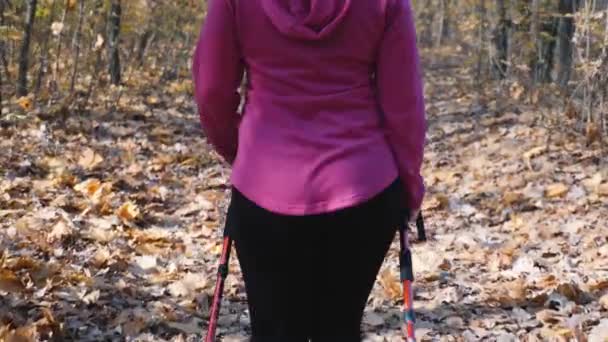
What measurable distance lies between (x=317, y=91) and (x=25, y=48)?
23.3 feet

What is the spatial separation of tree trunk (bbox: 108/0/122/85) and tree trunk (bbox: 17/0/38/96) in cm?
112

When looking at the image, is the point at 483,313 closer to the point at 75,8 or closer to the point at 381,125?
the point at 381,125

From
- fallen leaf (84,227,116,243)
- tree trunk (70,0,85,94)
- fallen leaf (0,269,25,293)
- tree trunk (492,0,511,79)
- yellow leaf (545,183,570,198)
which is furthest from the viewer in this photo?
tree trunk (492,0,511,79)

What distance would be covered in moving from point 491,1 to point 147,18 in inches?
218

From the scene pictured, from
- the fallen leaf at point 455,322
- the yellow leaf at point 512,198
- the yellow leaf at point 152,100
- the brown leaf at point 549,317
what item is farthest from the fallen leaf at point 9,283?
the yellow leaf at point 152,100

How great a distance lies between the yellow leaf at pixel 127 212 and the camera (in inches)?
216

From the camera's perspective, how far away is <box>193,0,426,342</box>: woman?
193 centimetres

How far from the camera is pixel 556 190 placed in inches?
257

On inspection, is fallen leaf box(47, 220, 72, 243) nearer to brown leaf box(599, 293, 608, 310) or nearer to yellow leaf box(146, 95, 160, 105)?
brown leaf box(599, 293, 608, 310)

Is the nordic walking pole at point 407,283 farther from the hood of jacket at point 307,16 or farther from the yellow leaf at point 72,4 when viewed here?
the yellow leaf at point 72,4

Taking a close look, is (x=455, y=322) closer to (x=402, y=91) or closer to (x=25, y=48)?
(x=402, y=91)

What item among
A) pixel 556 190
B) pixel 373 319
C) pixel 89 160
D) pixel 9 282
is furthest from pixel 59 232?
pixel 556 190

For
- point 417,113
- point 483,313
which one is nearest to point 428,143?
point 483,313

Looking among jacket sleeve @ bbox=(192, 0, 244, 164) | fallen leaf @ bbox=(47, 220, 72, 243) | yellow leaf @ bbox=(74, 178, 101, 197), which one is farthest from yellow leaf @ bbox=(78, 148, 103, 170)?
jacket sleeve @ bbox=(192, 0, 244, 164)
